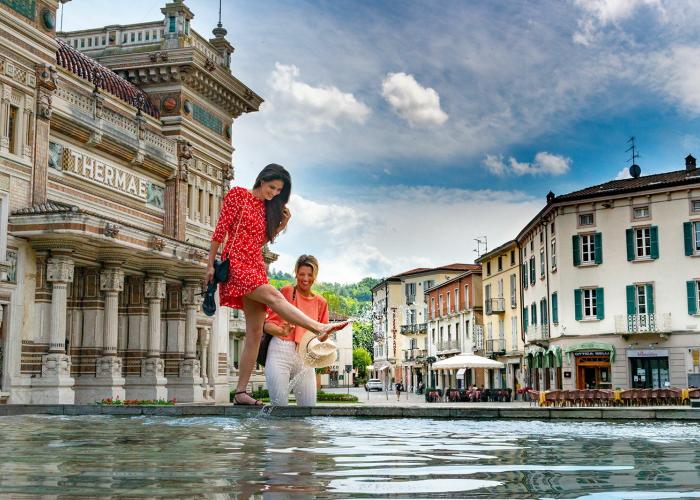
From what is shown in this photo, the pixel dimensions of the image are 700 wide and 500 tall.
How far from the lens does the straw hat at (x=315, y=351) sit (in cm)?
1156

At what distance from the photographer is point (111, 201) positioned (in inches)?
1353

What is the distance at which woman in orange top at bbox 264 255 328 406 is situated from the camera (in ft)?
38.7

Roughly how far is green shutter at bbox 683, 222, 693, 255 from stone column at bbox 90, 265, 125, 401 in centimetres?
2886

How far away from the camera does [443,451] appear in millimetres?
6500

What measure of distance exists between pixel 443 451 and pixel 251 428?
337 centimetres

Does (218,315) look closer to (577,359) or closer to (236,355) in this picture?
(236,355)

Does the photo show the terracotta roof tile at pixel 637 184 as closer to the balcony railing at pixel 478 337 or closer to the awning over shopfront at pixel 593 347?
the awning over shopfront at pixel 593 347

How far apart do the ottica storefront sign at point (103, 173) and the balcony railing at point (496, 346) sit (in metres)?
35.6

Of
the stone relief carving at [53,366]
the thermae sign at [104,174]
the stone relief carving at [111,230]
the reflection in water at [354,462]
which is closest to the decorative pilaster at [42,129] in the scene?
the thermae sign at [104,174]

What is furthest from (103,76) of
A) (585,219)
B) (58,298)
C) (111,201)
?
(585,219)

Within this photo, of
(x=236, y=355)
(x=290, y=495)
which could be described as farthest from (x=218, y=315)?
(x=290, y=495)

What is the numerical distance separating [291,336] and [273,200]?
6.11 feet

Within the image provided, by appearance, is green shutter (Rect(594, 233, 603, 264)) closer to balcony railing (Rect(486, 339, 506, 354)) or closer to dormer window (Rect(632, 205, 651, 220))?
dormer window (Rect(632, 205, 651, 220))

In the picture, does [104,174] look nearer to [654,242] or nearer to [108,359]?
[108,359]
